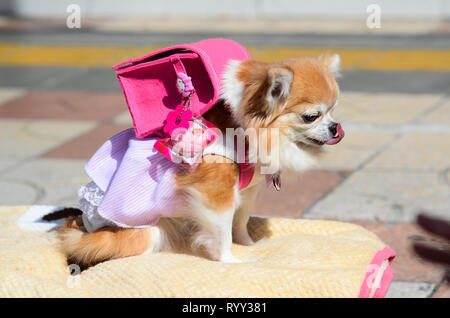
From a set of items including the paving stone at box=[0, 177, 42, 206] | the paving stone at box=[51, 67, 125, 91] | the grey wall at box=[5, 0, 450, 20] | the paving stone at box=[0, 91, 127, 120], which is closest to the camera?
the paving stone at box=[0, 177, 42, 206]

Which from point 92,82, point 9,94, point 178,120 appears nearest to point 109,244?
point 178,120

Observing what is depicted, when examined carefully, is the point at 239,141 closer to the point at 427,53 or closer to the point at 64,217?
the point at 64,217

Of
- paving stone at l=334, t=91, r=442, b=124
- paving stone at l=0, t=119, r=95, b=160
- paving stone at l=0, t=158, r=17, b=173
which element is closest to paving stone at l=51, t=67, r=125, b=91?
paving stone at l=0, t=119, r=95, b=160

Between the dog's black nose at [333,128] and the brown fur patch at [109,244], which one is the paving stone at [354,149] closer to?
the dog's black nose at [333,128]

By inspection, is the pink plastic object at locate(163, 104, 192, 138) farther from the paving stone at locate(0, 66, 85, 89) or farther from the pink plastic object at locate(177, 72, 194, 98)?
the paving stone at locate(0, 66, 85, 89)

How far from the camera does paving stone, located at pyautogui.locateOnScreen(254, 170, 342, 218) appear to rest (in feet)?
14.4

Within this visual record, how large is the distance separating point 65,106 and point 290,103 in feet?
15.5

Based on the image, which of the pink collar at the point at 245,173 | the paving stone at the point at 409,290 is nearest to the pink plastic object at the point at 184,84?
the pink collar at the point at 245,173

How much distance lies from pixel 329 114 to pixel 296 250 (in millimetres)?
719

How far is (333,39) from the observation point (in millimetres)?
9492

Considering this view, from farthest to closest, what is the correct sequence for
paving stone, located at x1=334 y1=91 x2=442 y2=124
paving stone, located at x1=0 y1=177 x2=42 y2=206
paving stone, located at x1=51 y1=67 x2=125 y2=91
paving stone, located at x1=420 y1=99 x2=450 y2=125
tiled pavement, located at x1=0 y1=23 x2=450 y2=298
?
1. paving stone, located at x1=51 y1=67 x2=125 y2=91
2. paving stone, located at x1=334 y1=91 x2=442 y2=124
3. paving stone, located at x1=420 y1=99 x2=450 y2=125
4. paving stone, located at x1=0 y1=177 x2=42 y2=206
5. tiled pavement, located at x1=0 y1=23 x2=450 y2=298

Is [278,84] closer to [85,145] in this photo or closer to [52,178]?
[52,178]

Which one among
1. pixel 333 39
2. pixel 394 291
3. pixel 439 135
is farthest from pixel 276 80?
pixel 333 39

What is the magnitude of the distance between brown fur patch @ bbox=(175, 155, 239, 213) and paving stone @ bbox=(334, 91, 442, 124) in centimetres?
336
